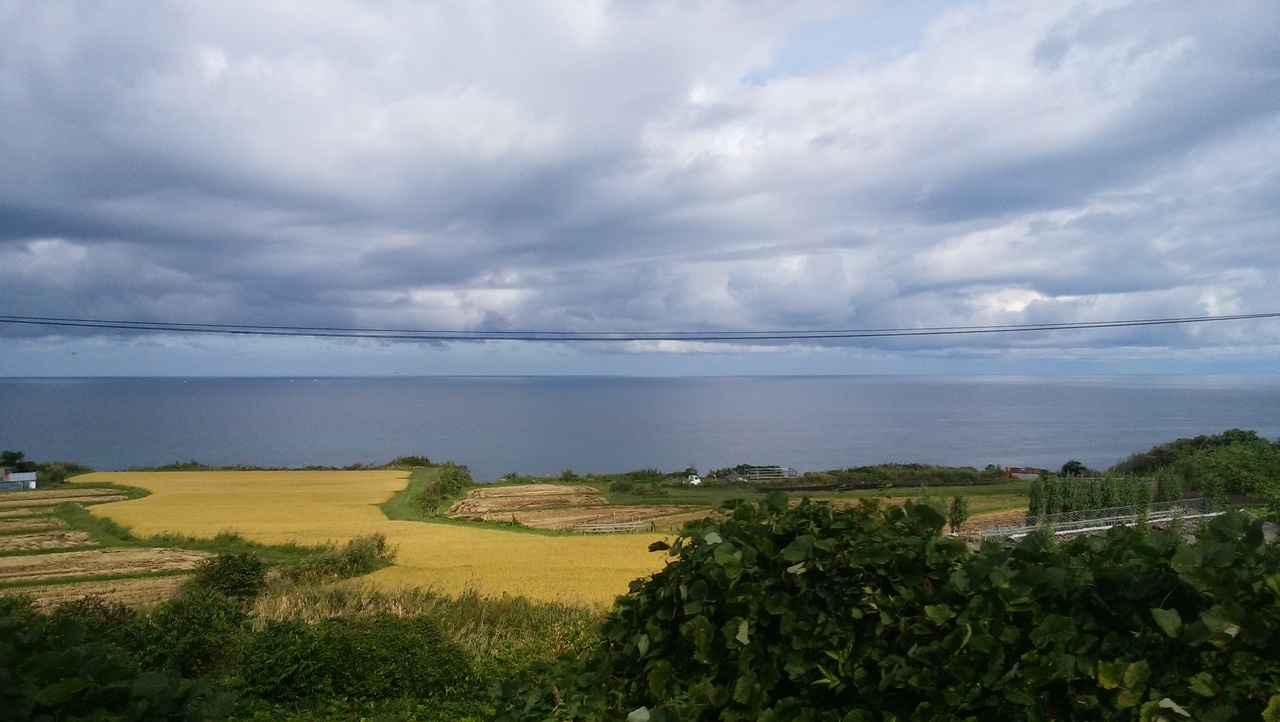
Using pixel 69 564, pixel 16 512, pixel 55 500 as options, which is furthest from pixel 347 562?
pixel 55 500

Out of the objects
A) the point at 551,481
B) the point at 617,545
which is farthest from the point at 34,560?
the point at 551,481

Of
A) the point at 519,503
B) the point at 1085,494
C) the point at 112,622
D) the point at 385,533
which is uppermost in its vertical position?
the point at 112,622

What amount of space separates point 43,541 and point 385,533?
41.1ft

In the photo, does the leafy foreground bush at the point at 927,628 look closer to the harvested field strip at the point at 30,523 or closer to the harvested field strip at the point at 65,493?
the harvested field strip at the point at 30,523

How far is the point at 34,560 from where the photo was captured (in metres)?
28.1

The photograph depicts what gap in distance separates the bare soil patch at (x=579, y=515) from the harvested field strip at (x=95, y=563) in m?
15.7

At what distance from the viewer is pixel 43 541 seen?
→ 31.5 meters

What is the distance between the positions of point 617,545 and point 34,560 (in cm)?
2020

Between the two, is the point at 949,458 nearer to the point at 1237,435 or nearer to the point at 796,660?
the point at 1237,435

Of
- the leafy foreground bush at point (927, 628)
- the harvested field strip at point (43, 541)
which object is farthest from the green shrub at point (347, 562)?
the leafy foreground bush at point (927, 628)

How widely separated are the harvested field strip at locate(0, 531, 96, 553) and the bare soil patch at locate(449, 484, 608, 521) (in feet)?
54.0

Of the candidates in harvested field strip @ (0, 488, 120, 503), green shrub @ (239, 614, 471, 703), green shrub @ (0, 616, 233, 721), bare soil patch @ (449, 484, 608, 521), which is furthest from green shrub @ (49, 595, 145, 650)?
harvested field strip @ (0, 488, 120, 503)

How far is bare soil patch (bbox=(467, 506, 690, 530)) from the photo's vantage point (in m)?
41.7

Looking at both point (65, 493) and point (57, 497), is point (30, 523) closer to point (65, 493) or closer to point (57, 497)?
point (57, 497)
